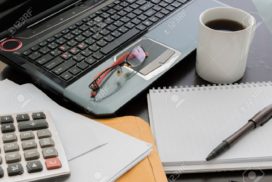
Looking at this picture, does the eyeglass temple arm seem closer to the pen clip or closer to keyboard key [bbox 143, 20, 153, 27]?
keyboard key [bbox 143, 20, 153, 27]

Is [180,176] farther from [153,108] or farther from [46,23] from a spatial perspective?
[46,23]

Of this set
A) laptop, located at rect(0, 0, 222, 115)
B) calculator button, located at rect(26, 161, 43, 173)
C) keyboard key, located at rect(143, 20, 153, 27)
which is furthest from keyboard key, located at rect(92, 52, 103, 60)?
calculator button, located at rect(26, 161, 43, 173)

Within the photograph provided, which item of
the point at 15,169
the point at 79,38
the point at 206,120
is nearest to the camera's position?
the point at 15,169

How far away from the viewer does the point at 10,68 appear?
701mm

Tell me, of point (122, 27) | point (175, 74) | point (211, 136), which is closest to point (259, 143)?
point (211, 136)

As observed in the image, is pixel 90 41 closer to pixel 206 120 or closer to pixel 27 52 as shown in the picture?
pixel 27 52

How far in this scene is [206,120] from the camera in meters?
0.59

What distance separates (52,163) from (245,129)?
238mm

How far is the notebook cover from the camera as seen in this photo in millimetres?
513

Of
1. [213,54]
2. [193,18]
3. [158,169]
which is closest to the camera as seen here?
[158,169]

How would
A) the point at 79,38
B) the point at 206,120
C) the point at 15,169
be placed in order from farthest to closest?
the point at 79,38 → the point at 206,120 → the point at 15,169

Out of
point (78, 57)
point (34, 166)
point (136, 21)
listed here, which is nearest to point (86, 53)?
point (78, 57)

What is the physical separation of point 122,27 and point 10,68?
184mm

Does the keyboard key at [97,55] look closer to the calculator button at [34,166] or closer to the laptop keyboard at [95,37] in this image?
the laptop keyboard at [95,37]
